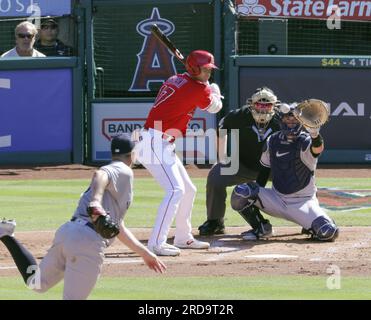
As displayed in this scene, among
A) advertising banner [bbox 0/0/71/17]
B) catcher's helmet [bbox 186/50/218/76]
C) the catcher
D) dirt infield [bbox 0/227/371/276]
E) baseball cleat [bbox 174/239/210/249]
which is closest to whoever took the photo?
dirt infield [bbox 0/227/371/276]

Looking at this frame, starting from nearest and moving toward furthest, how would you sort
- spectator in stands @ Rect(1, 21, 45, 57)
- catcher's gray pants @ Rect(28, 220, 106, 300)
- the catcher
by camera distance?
catcher's gray pants @ Rect(28, 220, 106, 300) → the catcher → spectator in stands @ Rect(1, 21, 45, 57)

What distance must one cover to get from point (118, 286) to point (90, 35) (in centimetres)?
1058

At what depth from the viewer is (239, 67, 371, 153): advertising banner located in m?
17.2

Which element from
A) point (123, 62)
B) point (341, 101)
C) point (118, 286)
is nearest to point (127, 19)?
point (123, 62)

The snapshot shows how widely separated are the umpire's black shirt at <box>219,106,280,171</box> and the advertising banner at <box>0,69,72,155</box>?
719 centimetres

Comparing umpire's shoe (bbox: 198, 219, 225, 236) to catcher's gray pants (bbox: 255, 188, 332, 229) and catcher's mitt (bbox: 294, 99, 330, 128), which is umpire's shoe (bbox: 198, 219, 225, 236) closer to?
catcher's gray pants (bbox: 255, 188, 332, 229)

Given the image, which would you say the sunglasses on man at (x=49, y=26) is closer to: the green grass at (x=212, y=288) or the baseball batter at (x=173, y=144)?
the baseball batter at (x=173, y=144)

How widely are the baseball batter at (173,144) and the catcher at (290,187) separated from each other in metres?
0.72

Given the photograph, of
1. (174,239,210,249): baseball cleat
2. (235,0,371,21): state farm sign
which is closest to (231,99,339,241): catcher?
(174,239,210,249): baseball cleat

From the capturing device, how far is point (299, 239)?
10.2 meters

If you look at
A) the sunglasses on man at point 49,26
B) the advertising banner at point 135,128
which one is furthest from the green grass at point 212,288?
the sunglasses on man at point 49,26

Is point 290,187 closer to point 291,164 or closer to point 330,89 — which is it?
point 291,164

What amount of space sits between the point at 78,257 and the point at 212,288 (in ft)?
5.88
